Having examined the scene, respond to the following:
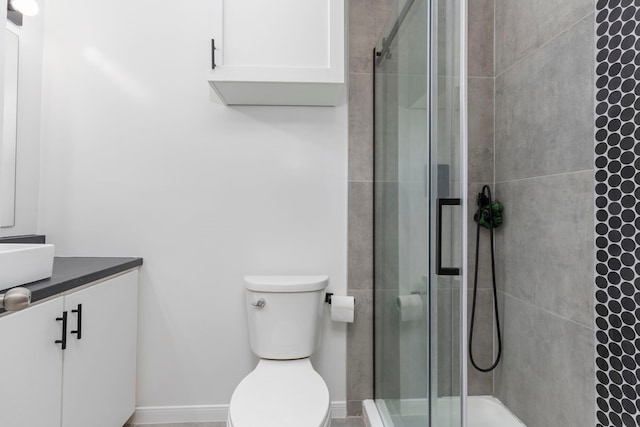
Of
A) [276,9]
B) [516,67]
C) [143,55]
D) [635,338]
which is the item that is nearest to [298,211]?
[276,9]

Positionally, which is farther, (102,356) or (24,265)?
(102,356)

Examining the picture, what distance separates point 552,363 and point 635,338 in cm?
44

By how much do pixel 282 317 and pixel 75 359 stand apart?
0.76 metres

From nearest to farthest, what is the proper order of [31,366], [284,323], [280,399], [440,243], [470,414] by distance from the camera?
[440,243]
[31,366]
[280,399]
[284,323]
[470,414]

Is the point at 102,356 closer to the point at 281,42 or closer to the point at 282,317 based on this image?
the point at 282,317

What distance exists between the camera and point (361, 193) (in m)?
1.83

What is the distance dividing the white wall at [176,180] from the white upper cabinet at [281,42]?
0.31 meters

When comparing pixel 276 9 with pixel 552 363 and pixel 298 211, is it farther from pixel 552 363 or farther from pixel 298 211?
pixel 552 363

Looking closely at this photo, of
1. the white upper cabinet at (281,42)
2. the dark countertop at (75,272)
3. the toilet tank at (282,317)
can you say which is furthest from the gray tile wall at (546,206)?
the dark countertop at (75,272)

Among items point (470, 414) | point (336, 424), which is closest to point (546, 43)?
point (470, 414)

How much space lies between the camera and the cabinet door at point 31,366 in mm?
965

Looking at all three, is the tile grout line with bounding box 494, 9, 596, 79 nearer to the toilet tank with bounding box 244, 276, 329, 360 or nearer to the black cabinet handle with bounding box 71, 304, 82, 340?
the toilet tank with bounding box 244, 276, 329, 360

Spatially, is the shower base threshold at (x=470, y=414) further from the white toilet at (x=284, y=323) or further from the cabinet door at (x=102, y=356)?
the cabinet door at (x=102, y=356)

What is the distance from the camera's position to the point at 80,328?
128 cm
